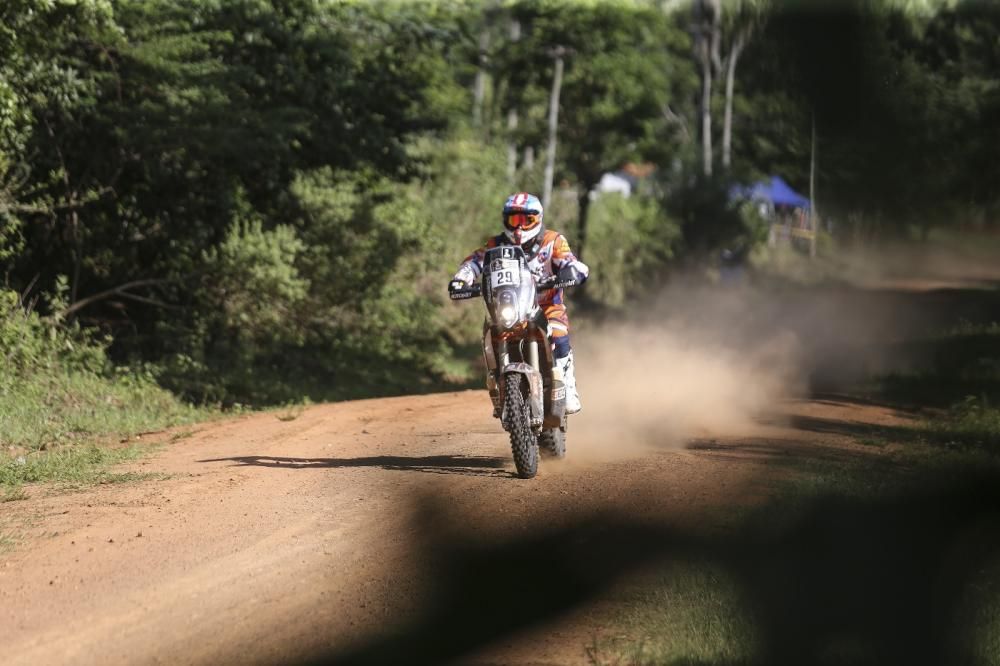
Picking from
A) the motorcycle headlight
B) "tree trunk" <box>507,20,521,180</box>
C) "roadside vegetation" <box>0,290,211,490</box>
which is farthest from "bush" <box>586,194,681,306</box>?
the motorcycle headlight

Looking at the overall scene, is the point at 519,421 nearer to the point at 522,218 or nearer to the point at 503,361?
the point at 503,361

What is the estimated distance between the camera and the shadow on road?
9.44 metres

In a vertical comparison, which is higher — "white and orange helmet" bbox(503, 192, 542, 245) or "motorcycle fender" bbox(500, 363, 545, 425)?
"white and orange helmet" bbox(503, 192, 542, 245)

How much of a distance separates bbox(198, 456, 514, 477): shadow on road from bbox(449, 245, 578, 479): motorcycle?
544 mm

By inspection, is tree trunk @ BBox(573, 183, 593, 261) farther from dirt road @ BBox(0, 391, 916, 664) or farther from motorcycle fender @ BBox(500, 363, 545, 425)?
motorcycle fender @ BBox(500, 363, 545, 425)

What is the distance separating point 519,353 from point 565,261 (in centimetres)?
81

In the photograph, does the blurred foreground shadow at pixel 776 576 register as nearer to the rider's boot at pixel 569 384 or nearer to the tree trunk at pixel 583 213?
the rider's boot at pixel 569 384

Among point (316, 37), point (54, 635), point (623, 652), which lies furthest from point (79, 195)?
point (623, 652)

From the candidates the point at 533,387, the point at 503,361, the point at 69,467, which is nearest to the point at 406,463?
the point at 503,361

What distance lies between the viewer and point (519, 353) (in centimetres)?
919

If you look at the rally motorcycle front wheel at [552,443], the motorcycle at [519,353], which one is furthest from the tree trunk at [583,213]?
the motorcycle at [519,353]

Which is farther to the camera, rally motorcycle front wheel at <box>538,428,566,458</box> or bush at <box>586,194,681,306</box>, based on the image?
bush at <box>586,194,681,306</box>

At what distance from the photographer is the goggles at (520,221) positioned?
9.16m

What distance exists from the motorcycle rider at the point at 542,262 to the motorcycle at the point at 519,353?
0.25 ft
